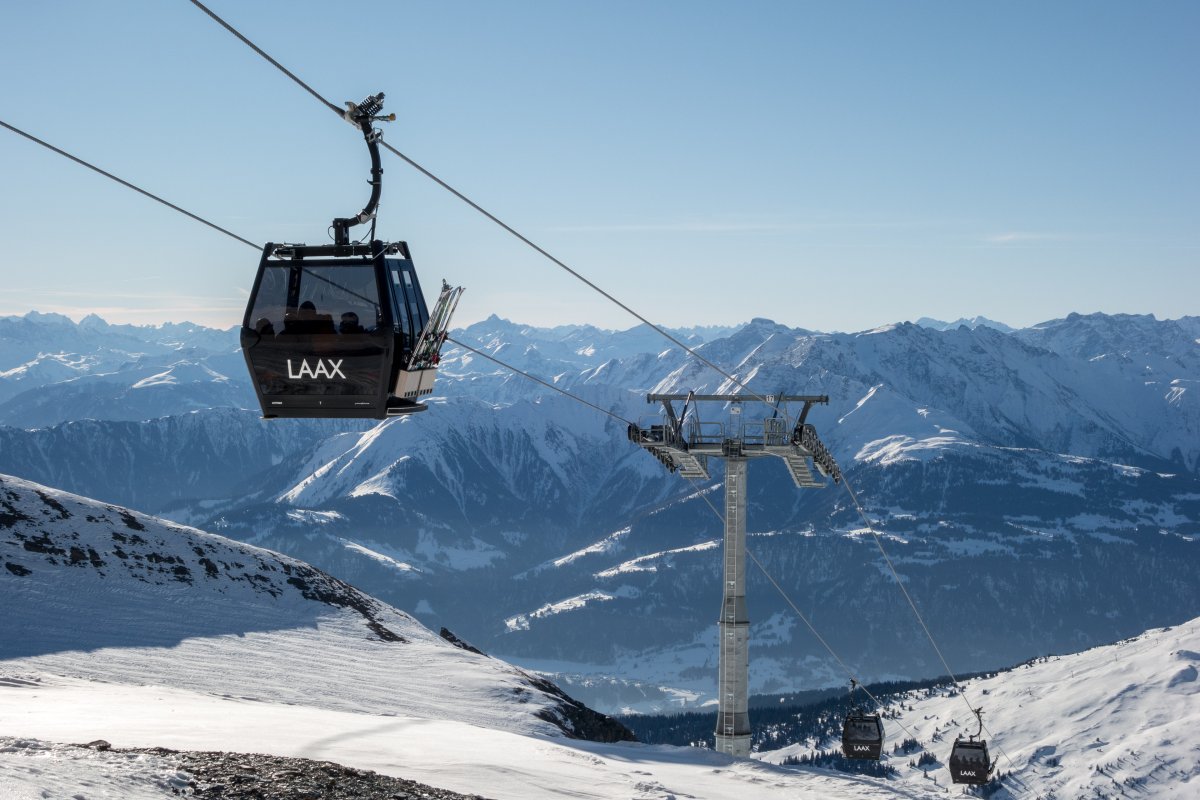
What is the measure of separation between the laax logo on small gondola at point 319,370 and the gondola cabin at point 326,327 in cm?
2

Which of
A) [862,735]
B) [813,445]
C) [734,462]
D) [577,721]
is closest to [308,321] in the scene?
[734,462]

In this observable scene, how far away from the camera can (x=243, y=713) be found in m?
50.8

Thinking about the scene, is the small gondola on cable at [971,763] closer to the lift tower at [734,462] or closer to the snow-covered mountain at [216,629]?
the lift tower at [734,462]

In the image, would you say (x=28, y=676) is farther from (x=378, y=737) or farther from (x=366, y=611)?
(x=366, y=611)

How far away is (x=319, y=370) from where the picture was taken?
2742 centimetres

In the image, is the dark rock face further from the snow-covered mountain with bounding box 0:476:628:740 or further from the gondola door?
the gondola door

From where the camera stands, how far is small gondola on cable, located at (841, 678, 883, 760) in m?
60.3

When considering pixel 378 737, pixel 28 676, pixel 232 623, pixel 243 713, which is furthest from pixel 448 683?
pixel 378 737

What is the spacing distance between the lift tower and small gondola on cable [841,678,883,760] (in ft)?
26.5

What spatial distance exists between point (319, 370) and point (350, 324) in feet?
3.91

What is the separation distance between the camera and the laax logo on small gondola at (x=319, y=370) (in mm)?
27312

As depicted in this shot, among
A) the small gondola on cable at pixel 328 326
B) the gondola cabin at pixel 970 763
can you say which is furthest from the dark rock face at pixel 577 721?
the small gondola on cable at pixel 328 326

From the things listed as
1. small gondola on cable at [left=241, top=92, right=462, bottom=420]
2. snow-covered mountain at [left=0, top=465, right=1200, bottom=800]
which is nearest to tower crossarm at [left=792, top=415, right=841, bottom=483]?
snow-covered mountain at [left=0, top=465, right=1200, bottom=800]

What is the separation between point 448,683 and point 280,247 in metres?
71.6
